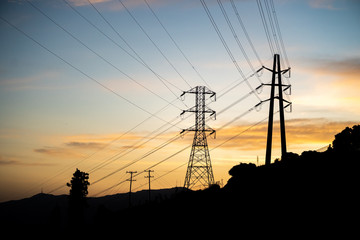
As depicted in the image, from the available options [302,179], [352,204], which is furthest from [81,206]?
[352,204]

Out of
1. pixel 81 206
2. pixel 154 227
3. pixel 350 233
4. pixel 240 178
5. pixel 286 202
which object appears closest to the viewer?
pixel 350 233

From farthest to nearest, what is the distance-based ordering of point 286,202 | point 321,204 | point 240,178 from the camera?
point 240,178
point 286,202
point 321,204

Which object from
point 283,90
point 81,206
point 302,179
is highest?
point 283,90

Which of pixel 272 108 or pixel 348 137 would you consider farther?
pixel 348 137

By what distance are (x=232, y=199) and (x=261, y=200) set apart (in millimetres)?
5287

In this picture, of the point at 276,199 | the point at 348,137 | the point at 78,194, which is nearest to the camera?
the point at 276,199

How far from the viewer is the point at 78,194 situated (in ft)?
384

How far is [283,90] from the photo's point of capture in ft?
154

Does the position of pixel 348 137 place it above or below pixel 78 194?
above

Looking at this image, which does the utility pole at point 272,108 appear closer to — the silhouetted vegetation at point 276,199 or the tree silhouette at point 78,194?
the silhouetted vegetation at point 276,199

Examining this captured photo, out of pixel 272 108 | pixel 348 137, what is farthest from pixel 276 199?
pixel 348 137

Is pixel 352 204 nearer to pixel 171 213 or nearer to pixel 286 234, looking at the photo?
pixel 286 234

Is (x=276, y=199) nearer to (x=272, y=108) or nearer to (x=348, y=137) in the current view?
(x=272, y=108)

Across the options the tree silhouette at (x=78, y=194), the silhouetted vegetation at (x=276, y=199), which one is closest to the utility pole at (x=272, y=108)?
the silhouetted vegetation at (x=276, y=199)
